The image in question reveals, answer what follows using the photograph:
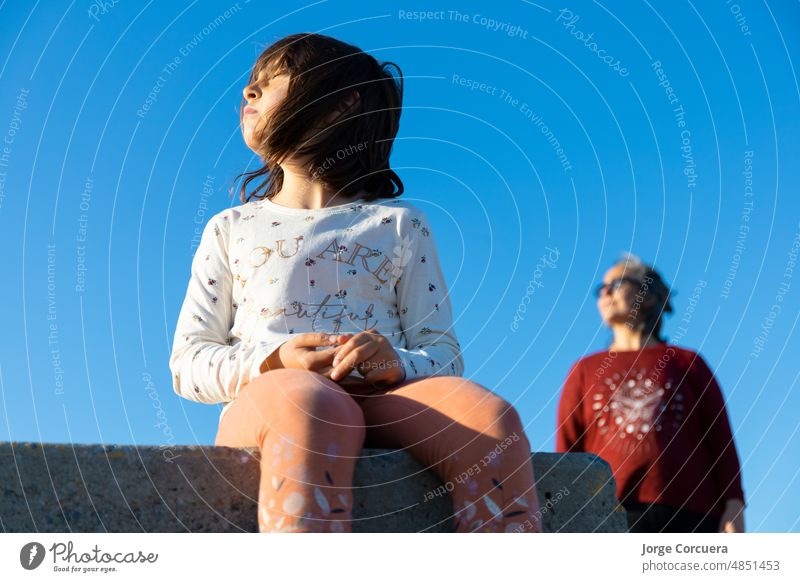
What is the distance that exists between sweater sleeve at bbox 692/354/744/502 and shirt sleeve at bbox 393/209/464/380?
1298 mm

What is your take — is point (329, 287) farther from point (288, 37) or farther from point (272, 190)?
point (288, 37)

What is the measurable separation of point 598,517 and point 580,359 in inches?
55.0

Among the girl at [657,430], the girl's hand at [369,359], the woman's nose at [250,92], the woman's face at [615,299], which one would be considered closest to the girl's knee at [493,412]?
the girl's hand at [369,359]

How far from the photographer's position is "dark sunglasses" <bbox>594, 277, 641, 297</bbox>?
11.8 ft

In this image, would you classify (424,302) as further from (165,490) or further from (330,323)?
(165,490)

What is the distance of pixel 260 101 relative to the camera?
247 cm

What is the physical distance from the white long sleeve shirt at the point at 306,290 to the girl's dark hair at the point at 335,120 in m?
0.15

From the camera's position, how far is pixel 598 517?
2.09m

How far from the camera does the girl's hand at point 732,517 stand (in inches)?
122

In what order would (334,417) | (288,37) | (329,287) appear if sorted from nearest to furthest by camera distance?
(334,417), (329,287), (288,37)

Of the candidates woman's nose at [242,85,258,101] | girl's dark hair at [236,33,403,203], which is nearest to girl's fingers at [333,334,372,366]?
girl's dark hair at [236,33,403,203]

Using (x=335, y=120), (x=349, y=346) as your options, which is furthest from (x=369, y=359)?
(x=335, y=120)

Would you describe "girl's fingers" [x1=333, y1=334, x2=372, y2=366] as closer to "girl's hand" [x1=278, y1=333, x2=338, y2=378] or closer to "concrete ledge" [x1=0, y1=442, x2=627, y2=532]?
"girl's hand" [x1=278, y1=333, x2=338, y2=378]
